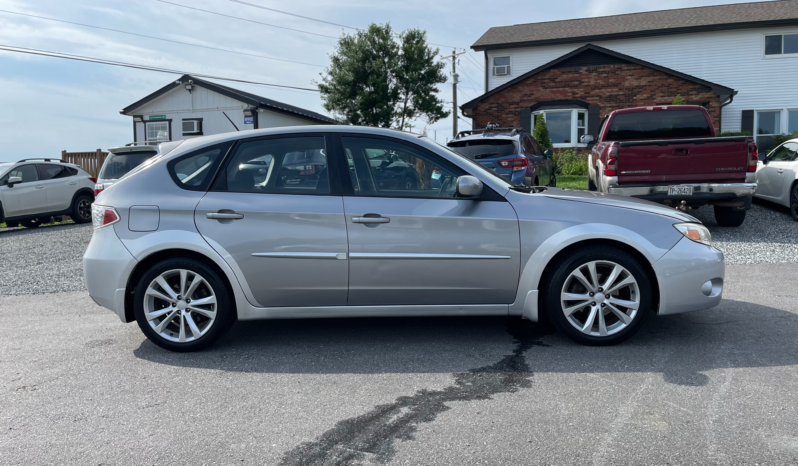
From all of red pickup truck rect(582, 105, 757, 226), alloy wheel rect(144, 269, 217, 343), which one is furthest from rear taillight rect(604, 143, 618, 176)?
alloy wheel rect(144, 269, 217, 343)

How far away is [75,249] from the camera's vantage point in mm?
11852

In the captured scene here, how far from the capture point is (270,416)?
3613 mm

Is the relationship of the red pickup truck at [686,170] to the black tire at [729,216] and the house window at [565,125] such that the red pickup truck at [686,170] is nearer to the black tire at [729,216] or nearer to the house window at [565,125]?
the black tire at [729,216]

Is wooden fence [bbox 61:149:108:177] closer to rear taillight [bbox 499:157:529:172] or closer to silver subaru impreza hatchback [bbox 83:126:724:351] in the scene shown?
rear taillight [bbox 499:157:529:172]

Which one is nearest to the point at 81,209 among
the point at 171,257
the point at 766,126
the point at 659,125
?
the point at 171,257

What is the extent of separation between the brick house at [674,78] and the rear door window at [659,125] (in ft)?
37.5

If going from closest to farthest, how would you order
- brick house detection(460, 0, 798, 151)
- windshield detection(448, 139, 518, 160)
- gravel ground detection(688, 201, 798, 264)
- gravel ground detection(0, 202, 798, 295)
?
gravel ground detection(0, 202, 798, 295) < gravel ground detection(688, 201, 798, 264) < windshield detection(448, 139, 518, 160) < brick house detection(460, 0, 798, 151)

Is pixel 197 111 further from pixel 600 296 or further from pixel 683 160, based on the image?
pixel 600 296

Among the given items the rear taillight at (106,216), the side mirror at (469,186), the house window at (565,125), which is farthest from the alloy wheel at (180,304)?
the house window at (565,125)

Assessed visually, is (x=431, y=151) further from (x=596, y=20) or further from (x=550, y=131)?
(x=596, y=20)

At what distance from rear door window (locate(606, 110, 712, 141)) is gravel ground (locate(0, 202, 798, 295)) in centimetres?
174

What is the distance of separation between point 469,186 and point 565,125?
2200cm

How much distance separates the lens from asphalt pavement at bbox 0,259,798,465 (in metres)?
3.15

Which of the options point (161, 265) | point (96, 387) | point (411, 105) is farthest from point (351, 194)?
point (411, 105)
